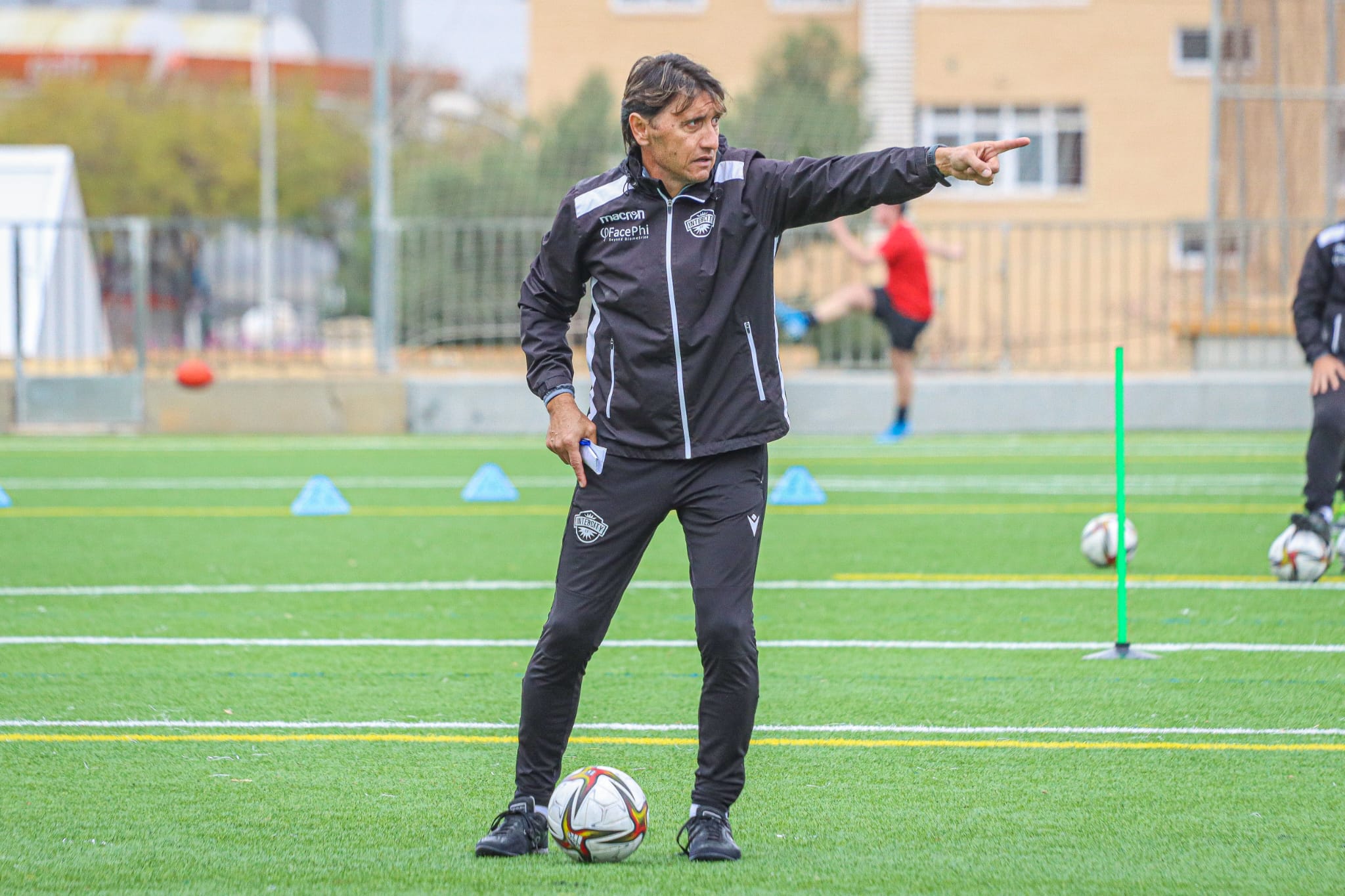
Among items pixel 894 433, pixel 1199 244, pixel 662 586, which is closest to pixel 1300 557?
pixel 662 586

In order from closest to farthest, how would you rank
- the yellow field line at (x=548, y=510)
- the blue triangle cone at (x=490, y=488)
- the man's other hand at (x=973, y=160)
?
1. the man's other hand at (x=973, y=160)
2. the yellow field line at (x=548, y=510)
3. the blue triangle cone at (x=490, y=488)

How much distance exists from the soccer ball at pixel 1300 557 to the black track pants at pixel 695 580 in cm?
470

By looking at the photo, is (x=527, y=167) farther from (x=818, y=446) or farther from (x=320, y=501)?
(x=320, y=501)

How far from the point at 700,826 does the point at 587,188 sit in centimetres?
161

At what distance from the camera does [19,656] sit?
680 centimetres

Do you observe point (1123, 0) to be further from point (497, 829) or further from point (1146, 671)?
point (497, 829)

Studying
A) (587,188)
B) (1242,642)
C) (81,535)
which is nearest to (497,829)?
(587,188)

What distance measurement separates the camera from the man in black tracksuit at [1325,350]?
8.22m

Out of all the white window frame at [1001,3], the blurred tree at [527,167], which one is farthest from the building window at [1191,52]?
the blurred tree at [527,167]

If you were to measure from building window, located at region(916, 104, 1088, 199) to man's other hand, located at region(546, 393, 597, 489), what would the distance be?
3058 centimetres

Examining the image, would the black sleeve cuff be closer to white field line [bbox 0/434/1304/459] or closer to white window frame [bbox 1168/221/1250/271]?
white field line [bbox 0/434/1304/459]

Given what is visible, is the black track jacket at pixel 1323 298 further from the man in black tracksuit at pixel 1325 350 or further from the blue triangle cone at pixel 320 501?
the blue triangle cone at pixel 320 501

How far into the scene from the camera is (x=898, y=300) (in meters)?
15.5

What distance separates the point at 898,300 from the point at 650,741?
1056cm
